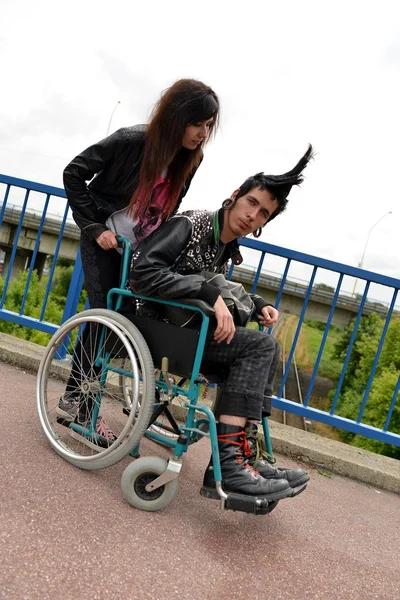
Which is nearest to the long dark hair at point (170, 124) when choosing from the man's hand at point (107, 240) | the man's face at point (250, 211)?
the man's hand at point (107, 240)

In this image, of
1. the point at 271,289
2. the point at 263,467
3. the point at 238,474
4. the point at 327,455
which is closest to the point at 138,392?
the point at 238,474

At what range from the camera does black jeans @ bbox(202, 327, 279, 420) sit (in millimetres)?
2236

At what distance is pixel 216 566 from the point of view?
1.88 metres

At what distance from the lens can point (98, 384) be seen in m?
2.51

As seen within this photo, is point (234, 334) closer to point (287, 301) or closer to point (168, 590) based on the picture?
point (168, 590)

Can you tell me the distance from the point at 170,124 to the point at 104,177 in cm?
42

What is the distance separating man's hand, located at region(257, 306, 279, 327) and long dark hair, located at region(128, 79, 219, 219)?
0.77 meters

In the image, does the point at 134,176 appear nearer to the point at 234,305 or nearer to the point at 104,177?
the point at 104,177

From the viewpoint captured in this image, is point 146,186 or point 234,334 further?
point 146,186

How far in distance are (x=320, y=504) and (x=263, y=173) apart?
1.69 m

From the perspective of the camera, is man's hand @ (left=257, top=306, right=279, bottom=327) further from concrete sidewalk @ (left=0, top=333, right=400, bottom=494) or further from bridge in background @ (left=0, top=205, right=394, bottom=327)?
bridge in background @ (left=0, top=205, right=394, bottom=327)

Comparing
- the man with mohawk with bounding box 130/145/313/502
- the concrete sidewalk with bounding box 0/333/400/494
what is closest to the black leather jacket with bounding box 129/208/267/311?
the man with mohawk with bounding box 130/145/313/502

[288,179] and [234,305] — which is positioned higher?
[288,179]

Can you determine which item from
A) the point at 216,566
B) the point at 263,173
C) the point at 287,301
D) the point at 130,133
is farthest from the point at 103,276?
the point at 287,301
